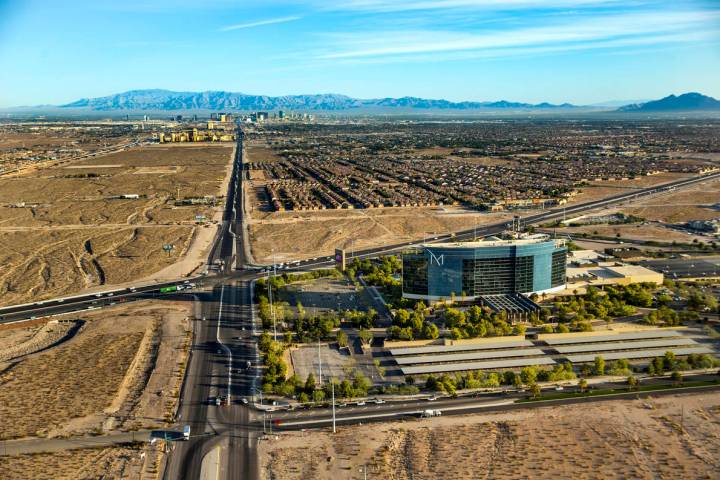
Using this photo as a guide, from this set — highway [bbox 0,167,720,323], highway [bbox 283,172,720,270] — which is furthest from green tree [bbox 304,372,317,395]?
highway [bbox 283,172,720,270]

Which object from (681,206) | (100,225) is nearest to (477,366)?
(100,225)

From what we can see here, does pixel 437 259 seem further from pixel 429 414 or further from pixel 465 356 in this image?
pixel 429 414

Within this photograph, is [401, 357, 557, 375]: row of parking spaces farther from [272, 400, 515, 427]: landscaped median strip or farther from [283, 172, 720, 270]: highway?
[283, 172, 720, 270]: highway

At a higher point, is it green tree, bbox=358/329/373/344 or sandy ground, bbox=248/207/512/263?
sandy ground, bbox=248/207/512/263

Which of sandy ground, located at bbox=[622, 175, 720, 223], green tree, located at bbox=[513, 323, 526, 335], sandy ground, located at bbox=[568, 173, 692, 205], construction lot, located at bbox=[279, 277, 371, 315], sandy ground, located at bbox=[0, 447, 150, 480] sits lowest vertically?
sandy ground, located at bbox=[0, 447, 150, 480]

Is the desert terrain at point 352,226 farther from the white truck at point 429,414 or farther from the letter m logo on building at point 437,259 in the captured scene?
the white truck at point 429,414

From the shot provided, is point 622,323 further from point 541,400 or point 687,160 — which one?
point 687,160

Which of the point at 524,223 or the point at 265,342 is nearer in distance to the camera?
the point at 265,342
